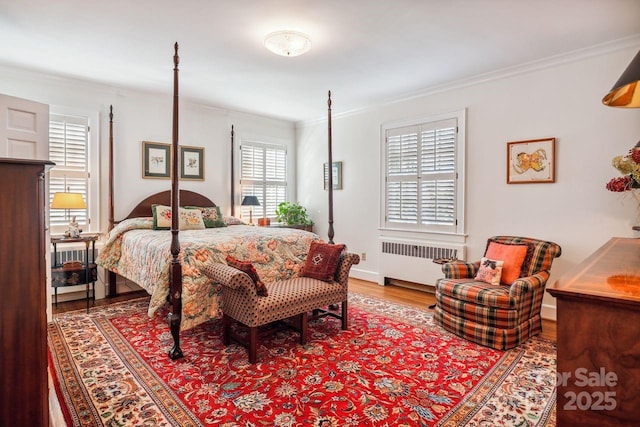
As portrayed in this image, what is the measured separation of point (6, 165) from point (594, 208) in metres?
4.39

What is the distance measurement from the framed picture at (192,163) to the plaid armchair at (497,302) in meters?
3.81

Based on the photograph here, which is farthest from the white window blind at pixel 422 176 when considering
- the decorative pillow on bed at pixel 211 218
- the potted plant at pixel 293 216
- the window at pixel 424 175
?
the decorative pillow on bed at pixel 211 218

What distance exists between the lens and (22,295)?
133 cm

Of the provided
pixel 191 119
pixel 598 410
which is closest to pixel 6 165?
pixel 598 410

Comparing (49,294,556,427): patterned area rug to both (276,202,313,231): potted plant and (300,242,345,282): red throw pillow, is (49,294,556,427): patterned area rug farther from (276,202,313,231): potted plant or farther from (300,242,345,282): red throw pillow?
(276,202,313,231): potted plant

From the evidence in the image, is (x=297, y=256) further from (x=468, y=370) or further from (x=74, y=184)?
(x=74, y=184)

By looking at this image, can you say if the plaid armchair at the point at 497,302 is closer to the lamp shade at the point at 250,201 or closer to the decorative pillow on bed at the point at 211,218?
the decorative pillow on bed at the point at 211,218

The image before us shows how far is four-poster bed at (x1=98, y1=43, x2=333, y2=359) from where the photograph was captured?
9.14 ft

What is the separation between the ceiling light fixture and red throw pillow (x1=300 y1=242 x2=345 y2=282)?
1.82 metres

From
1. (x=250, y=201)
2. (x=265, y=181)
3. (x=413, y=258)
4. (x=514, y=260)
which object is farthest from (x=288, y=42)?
(x=265, y=181)

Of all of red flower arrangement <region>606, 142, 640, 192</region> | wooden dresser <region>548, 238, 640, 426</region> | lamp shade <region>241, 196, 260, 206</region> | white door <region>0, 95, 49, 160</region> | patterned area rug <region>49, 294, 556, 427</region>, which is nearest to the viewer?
wooden dresser <region>548, 238, 640, 426</region>

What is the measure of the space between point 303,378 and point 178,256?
134 cm

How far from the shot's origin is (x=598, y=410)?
1.03 m

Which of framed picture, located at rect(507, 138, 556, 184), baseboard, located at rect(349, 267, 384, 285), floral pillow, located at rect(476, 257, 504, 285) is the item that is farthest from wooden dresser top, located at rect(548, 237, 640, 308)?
baseboard, located at rect(349, 267, 384, 285)
